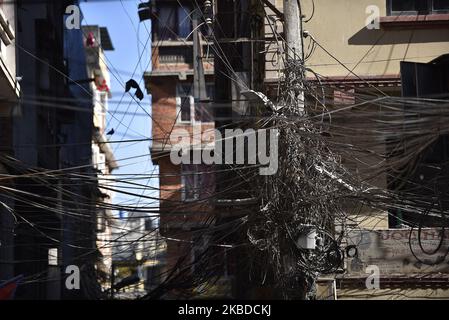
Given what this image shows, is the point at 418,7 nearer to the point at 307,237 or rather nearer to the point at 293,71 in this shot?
the point at 293,71

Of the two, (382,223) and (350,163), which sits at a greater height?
(350,163)

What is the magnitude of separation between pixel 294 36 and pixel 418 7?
509cm

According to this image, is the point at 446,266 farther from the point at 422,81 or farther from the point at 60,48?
the point at 60,48

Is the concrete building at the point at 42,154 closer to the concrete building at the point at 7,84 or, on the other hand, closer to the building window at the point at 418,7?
the concrete building at the point at 7,84

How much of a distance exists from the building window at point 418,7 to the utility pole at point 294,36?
4.66m

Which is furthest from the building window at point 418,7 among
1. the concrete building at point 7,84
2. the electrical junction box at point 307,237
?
the concrete building at point 7,84

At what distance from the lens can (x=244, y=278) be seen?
13.3m

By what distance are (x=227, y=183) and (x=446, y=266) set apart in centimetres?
369

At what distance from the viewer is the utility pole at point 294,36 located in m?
9.37

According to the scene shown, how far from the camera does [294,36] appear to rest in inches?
373

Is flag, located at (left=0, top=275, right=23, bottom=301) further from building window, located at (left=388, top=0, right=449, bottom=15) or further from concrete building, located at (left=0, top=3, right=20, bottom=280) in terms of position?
building window, located at (left=388, top=0, right=449, bottom=15)

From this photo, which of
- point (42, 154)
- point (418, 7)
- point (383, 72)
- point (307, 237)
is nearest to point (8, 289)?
point (307, 237)

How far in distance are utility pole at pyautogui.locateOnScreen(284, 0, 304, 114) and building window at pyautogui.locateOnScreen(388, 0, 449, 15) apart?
4658 mm
